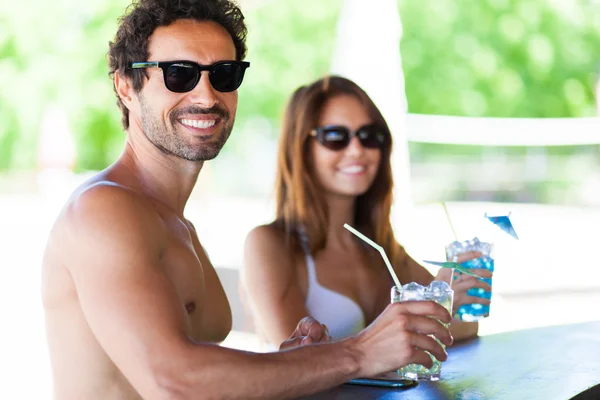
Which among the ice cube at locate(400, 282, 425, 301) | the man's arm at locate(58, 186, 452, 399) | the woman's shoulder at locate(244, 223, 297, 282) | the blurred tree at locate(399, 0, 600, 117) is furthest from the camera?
the blurred tree at locate(399, 0, 600, 117)

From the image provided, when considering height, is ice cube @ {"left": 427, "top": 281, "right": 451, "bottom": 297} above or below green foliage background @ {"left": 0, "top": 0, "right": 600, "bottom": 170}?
below

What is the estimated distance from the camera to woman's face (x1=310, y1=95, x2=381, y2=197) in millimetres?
3035

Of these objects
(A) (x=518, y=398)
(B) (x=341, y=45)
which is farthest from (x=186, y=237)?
(B) (x=341, y=45)

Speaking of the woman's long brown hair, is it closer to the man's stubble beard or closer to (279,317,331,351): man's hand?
(279,317,331,351): man's hand

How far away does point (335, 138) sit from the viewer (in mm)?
3043

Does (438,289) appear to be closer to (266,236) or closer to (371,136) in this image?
(266,236)

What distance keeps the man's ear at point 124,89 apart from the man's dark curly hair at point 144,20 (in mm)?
17

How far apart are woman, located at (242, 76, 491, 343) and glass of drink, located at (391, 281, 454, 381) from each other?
808 millimetres

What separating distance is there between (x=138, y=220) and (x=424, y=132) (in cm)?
645

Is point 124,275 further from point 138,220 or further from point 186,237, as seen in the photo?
point 186,237

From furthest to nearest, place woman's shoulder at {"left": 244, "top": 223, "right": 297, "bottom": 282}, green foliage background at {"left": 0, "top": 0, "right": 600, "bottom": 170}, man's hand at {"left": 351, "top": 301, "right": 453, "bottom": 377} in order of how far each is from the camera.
→ green foliage background at {"left": 0, "top": 0, "right": 600, "bottom": 170} → woman's shoulder at {"left": 244, "top": 223, "right": 297, "bottom": 282} → man's hand at {"left": 351, "top": 301, "right": 453, "bottom": 377}

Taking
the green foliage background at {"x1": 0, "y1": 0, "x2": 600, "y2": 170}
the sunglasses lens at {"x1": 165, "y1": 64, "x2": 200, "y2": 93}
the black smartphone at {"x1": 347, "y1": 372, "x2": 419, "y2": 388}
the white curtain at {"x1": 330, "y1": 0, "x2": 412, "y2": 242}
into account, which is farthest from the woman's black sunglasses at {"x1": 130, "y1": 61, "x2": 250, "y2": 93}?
the green foliage background at {"x1": 0, "y1": 0, "x2": 600, "y2": 170}

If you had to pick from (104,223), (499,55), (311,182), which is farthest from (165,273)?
(499,55)

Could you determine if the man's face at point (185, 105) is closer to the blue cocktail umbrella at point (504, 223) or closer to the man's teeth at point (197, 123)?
the man's teeth at point (197, 123)
